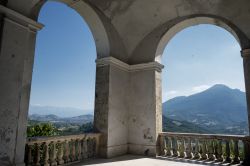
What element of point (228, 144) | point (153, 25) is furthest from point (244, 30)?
point (228, 144)

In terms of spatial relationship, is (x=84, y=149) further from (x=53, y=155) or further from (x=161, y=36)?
(x=161, y=36)

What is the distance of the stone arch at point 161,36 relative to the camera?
23.1 ft

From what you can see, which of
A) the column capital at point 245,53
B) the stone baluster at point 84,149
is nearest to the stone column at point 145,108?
the stone baluster at point 84,149

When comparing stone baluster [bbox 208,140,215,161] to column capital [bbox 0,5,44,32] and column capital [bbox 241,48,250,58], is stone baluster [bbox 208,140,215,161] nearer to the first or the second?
column capital [bbox 241,48,250,58]

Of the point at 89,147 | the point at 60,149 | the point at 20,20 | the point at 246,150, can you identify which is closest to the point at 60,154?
the point at 60,149

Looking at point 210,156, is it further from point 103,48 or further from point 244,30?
point 103,48

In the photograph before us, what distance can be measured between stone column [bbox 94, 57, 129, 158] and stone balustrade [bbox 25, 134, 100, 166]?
370 millimetres

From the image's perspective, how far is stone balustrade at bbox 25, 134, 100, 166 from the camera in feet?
15.3

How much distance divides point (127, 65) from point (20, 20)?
431cm

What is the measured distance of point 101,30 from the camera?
7062 mm

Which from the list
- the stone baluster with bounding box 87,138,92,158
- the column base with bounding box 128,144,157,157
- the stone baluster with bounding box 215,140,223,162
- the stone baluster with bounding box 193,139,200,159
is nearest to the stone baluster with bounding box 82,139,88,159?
the stone baluster with bounding box 87,138,92,158

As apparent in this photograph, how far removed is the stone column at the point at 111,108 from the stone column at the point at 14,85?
285 cm

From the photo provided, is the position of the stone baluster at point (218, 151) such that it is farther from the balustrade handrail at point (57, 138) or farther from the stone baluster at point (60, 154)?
the stone baluster at point (60, 154)

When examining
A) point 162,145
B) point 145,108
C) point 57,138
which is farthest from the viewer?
point 145,108
